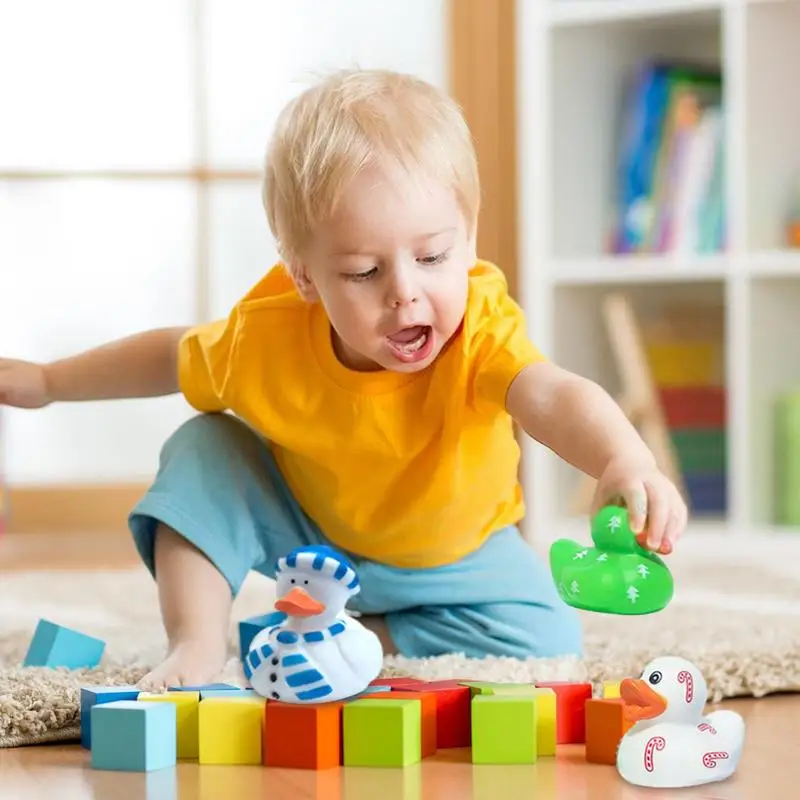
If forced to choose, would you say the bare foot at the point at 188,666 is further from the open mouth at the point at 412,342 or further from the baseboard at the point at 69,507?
the baseboard at the point at 69,507

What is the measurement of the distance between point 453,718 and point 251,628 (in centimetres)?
27

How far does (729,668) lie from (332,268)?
407 mm

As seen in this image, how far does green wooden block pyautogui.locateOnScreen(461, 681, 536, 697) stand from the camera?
87 centimetres

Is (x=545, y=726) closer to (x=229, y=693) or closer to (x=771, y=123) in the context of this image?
(x=229, y=693)

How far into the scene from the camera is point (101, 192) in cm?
254

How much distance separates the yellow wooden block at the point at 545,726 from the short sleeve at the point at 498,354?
0.25 meters

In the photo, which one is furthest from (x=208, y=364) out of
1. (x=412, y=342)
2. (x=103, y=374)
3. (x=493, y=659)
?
(x=493, y=659)

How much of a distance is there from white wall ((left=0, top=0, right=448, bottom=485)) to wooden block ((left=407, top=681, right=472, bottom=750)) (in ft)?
5.62

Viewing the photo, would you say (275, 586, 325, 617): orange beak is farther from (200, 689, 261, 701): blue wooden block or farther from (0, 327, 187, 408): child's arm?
(0, 327, 187, 408): child's arm

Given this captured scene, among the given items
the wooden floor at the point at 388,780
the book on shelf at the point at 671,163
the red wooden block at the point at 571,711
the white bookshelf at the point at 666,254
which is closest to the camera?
the wooden floor at the point at 388,780

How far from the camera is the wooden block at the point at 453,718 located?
0.88 m

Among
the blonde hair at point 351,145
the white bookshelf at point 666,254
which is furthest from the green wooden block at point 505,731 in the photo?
the white bookshelf at point 666,254

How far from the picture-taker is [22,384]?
1.19 m

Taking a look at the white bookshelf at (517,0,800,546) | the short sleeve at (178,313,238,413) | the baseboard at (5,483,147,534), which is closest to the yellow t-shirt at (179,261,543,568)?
the short sleeve at (178,313,238,413)
